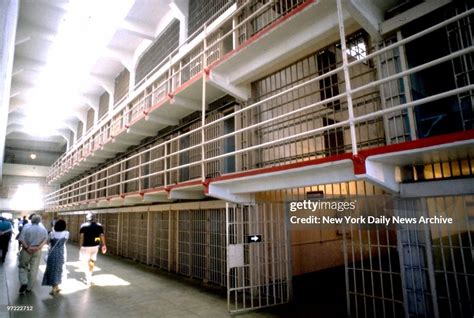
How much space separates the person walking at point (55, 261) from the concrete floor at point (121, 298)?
0.24 metres

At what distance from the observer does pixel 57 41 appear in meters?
10.8

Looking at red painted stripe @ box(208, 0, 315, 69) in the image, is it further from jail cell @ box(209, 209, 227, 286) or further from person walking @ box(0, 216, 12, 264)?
person walking @ box(0, 216, 12, 264)

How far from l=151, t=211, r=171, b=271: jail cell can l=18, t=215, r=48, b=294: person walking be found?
304 centimetres

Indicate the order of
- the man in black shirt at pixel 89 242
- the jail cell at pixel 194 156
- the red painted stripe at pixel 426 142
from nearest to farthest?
1. the red painted stripe at pixel 426 142
2. the man in black shirt at pixel 89 242
3. the jail cell at pixel 194 156

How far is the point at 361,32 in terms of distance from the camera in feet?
14.6

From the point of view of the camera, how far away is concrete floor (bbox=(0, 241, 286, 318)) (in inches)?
184

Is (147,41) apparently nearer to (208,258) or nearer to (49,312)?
(208,258)

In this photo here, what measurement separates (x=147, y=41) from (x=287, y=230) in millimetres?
8712

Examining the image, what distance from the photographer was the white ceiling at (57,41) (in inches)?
372

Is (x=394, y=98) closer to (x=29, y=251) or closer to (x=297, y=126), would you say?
(x=297, y=126)

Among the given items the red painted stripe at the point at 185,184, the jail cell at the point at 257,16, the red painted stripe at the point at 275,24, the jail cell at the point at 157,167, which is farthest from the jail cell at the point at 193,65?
the red painted stripe at the point at 185,184

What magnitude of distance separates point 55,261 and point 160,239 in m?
3.20

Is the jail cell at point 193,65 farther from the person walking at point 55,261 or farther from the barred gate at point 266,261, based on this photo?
the person walking at point 55,261

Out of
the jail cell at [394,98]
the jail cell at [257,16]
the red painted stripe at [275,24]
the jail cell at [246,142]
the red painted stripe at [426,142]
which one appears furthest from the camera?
the jail cell at [257,16]
